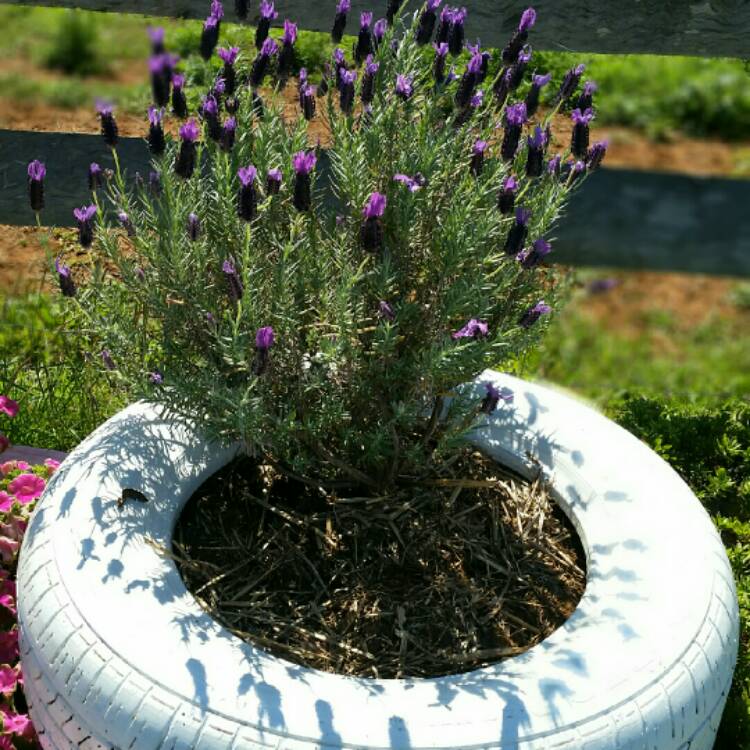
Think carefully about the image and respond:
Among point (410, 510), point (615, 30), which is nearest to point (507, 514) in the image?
point (410, 510)

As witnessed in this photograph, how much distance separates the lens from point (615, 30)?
319cm

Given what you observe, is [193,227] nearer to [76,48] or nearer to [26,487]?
[26,487]

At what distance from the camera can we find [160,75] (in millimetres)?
1773

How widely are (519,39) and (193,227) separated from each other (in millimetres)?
764

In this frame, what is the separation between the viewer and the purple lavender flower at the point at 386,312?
2.03m

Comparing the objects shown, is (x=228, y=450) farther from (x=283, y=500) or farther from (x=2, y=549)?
(x=2, y=549)

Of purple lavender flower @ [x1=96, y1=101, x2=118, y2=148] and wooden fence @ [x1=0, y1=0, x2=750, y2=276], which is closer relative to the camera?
purple lavender flower @ [x1=96, y1=101, x2=118, y2=148]

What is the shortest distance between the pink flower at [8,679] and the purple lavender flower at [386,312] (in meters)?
1.20

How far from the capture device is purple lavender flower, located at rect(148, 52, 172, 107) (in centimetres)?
176

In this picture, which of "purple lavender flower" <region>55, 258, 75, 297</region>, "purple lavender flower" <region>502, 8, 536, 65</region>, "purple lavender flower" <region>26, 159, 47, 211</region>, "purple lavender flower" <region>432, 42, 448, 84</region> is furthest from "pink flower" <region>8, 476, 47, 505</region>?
"purple lavender flower" <region>502, 8, 536, 65</region>

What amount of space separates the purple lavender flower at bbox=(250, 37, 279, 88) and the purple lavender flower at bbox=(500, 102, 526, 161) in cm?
46

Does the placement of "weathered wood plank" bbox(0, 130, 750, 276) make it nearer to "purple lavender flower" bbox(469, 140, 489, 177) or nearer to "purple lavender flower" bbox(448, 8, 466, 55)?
"purple lavender flower" bbox(469, 140, 489, 177)

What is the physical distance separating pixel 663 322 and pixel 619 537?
306cm

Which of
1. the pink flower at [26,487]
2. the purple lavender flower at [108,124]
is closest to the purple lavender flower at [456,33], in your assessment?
the purple lavender flower at [108,124]
